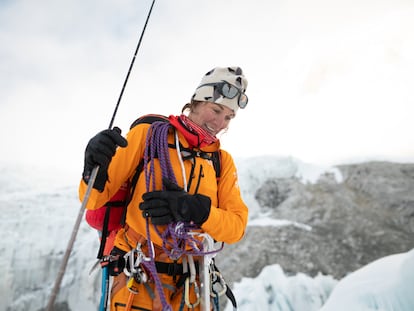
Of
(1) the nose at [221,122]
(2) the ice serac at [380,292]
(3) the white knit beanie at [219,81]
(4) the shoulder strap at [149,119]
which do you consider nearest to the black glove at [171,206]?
(4) the shoulder strap at [149,119]

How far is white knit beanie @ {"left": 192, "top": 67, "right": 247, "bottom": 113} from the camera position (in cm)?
229

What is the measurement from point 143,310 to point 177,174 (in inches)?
32.9

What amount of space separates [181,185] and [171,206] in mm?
270

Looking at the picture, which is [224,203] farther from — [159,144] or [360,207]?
[360,207]

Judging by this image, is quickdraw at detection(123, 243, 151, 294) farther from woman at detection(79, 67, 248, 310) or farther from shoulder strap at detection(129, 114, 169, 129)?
shoulder strap at detection(129, 114, 169, 129)

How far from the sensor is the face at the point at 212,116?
2.18 m

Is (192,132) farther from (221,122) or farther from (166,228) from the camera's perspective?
(166,228)

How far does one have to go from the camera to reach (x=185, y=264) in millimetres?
1927

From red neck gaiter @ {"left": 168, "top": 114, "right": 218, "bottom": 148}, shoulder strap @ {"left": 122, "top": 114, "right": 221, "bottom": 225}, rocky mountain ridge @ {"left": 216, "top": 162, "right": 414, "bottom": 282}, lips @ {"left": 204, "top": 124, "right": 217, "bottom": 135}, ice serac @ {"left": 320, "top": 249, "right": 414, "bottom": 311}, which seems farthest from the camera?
rocky mountain ridge @ {"left": 216, "top": 162, "right": 414, "bottom": 282}

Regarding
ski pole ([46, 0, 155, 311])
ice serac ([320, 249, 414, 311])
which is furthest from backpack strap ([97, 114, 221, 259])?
ice serac ([320, 249, 414, 311])

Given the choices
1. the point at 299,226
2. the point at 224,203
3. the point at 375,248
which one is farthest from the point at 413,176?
the point at 224,203

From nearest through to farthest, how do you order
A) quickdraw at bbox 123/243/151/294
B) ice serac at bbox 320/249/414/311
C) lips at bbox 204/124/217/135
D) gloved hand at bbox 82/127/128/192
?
gloved hand at bbox 82/127/128/192 < quickdraw at bbox 123/243/151/294 < lips at bbox 204/124/217/135 < ice serac at bbox 320/249/414/311

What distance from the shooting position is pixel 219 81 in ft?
7.75

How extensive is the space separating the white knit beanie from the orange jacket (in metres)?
0.37
